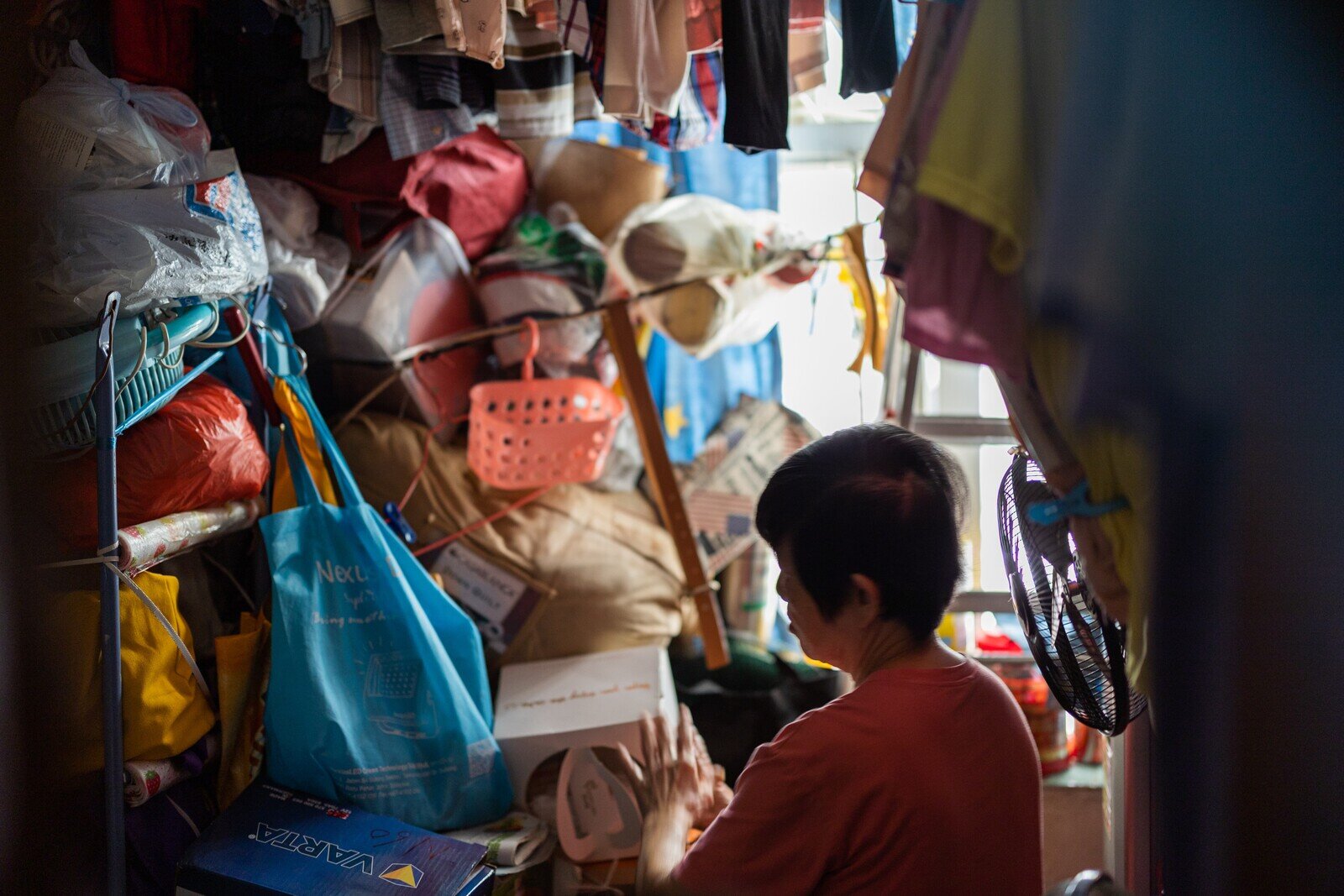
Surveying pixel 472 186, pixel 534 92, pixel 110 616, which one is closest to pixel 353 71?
pixel 534 92

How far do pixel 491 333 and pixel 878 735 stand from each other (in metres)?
1.44

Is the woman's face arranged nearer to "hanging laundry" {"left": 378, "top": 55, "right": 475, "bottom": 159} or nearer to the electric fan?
the electric fan

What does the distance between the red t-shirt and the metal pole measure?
851 mm

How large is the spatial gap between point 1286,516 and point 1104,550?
0.63 feet

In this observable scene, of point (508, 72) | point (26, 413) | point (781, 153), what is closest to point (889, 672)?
point (26, 413)

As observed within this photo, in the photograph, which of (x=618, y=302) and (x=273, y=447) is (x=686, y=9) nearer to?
(x=618, y=302)

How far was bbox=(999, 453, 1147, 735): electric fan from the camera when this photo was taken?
1287mm

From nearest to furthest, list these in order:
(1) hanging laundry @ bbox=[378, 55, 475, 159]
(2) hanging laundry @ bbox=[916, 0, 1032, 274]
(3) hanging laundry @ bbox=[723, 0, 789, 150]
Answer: (2) hanging laundry @ bbox=[916, 0, 1032, 274], (3) hanging laundry @ bbox=[723, 0, 789, 150], (1) hanging laundry @ bbox=[378, 55, 475, 159]

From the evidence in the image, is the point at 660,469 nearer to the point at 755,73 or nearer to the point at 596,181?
the point at 596,181

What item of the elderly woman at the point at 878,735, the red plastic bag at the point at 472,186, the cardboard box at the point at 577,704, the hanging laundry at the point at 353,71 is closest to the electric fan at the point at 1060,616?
the elderly woman at the point at 878,735

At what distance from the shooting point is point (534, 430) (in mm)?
2287

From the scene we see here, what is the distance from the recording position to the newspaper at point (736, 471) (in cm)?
274

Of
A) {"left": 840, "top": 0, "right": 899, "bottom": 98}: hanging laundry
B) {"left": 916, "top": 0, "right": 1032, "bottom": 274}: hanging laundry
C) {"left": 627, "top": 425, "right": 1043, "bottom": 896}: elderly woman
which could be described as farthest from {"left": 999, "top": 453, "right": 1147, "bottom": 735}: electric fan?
{"left": 840, "top": 0, "right": 899, "bottom": 98}: hanging laundry

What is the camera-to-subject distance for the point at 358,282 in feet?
7.82
